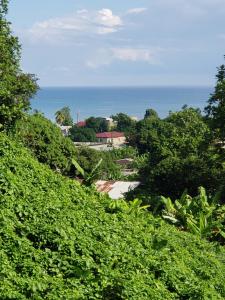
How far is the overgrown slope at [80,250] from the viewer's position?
747 cm

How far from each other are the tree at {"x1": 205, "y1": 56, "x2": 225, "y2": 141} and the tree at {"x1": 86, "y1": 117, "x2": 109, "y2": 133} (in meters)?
127

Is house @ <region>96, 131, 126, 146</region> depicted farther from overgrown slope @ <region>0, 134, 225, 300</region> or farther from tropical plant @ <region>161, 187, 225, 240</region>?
overgrown slope @ <region>0, 134, 225, 300</region>

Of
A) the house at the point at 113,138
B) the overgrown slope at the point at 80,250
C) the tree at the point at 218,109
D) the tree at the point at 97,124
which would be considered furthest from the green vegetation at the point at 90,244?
the tree at the point at 97,124

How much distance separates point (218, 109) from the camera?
21250 mm

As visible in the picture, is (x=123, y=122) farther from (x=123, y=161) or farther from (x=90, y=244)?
(x=90, y=244)

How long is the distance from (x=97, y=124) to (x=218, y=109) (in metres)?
130

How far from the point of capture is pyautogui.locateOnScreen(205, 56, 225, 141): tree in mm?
21156

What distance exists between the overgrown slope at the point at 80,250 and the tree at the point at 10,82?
7906mm

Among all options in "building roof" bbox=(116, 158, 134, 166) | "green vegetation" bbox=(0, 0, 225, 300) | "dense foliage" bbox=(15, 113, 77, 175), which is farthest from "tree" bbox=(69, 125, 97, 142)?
"green vegetation" bbox=(0, 0, 225, 300)

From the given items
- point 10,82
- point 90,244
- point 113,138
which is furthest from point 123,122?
point 90,244

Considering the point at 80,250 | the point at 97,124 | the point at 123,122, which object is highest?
the point at 123,122

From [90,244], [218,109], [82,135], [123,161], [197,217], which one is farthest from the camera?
[82,135]

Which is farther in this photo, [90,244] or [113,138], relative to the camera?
[113,138]

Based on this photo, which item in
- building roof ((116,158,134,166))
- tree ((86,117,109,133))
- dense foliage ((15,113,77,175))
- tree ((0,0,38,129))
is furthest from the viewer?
tree ((86,117,109,133))
